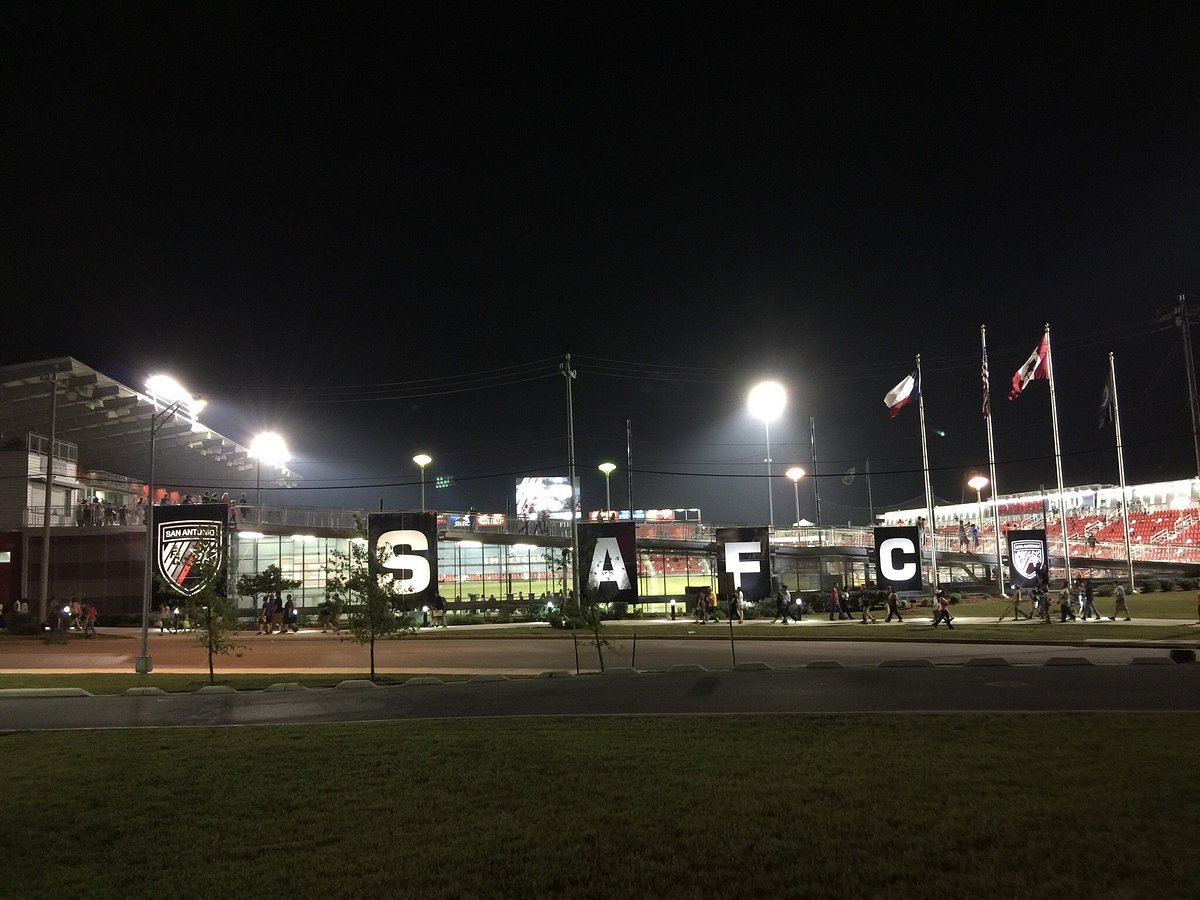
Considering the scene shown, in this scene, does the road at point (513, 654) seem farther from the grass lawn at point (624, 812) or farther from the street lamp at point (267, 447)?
the street lamp at point (267, 447)

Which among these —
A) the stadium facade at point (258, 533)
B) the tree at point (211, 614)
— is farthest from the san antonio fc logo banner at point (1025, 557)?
the tree at point (211, 614)

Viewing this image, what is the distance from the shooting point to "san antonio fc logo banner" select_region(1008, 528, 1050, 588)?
113 ft

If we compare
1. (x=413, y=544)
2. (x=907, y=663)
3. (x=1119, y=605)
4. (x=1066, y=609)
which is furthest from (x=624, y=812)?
(x=1119, y=605)

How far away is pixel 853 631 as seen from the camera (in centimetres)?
3111

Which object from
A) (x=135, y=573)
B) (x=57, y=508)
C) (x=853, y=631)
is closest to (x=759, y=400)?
(x=853, y=631)

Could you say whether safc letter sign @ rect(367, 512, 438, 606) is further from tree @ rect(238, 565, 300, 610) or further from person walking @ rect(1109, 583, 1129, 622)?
person walking @ rect(1109, 583, 1129, 622)

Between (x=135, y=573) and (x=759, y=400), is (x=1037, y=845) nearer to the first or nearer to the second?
(x=759, y=400)

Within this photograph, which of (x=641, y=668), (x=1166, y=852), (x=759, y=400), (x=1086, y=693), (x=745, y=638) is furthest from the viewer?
(x=759, y=400)

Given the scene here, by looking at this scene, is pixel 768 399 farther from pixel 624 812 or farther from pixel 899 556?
pixel 624 812

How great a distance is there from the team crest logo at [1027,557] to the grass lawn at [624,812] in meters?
25.7

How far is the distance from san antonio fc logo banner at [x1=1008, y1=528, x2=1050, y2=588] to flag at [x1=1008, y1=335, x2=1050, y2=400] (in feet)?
25.3

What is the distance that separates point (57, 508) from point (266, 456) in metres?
24.0

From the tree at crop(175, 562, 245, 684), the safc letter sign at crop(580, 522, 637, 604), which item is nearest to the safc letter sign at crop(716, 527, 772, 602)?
the safc letter sign at crop(580, 522, 637, 604)

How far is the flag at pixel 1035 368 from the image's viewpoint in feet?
126
